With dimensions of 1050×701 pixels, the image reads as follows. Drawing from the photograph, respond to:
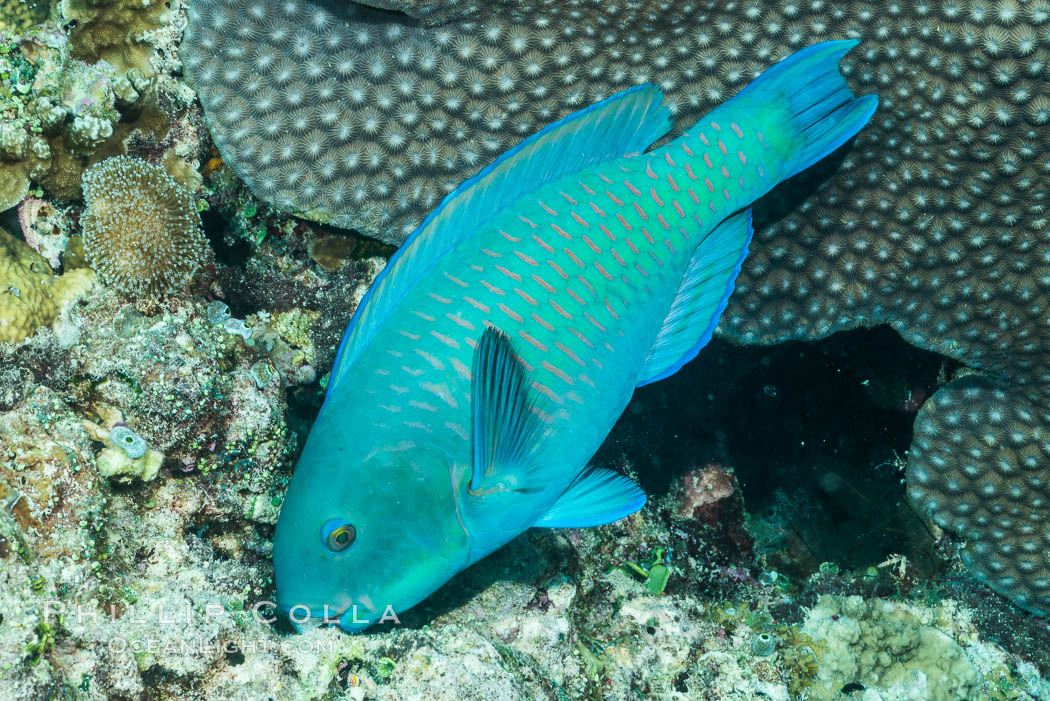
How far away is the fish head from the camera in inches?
73.3

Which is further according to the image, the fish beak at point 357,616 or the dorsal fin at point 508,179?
the dorsal fin at point 508,179

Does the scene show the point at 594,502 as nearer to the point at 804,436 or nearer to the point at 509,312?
the point at 509,312

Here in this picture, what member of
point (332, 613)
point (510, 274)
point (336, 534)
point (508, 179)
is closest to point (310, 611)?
point (332, 613)

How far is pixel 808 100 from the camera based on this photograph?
284 cm

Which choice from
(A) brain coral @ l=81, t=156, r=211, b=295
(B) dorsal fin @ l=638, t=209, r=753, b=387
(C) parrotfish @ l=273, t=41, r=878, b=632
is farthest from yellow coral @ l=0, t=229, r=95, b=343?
(B) dorsal fin @ l=638, t=209, r=753, b=387

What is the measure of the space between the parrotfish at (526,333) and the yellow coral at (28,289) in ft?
5.42

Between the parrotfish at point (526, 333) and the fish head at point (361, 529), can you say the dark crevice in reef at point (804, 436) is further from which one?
the fish head at point (361, 529)

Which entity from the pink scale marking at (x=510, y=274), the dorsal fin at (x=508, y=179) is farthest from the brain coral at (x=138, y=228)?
the pink scale marking at (x=510, y=274)

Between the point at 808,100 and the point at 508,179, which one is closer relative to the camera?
the point at 508,179

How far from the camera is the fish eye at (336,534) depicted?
186cm

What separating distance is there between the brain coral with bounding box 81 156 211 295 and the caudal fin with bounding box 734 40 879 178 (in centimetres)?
269

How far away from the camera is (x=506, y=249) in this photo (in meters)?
2.28

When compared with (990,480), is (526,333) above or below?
above

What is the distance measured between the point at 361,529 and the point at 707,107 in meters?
2.70
